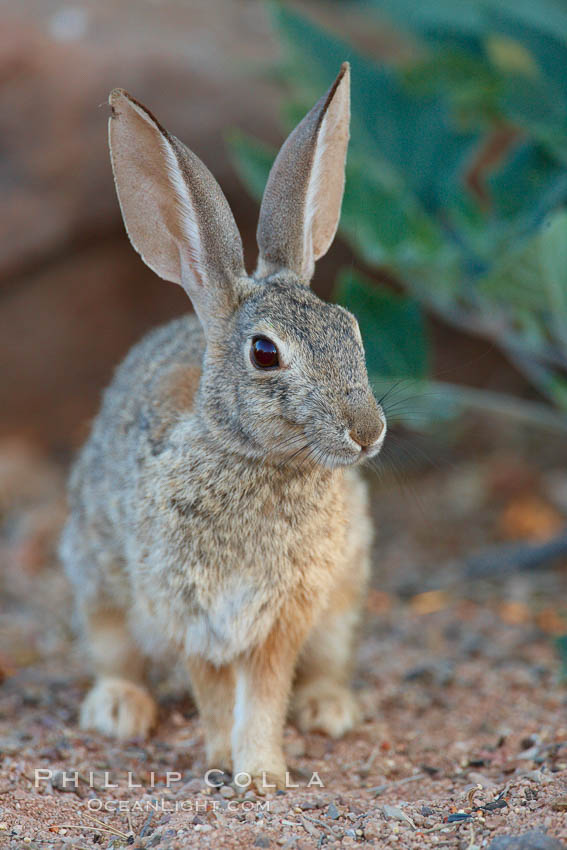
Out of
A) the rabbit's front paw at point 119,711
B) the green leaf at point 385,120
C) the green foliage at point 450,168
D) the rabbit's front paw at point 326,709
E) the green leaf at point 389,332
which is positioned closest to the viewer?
the rabbit's front paw at point 119,711

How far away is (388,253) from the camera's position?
579 cm

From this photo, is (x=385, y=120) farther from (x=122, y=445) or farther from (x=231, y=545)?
(x=231, y=545)

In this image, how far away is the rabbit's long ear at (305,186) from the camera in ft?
13.8

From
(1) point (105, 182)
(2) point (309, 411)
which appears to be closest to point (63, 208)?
(1) point (105, 182)

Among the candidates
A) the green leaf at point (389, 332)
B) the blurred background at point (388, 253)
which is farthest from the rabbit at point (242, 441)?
the green leaf at point (389, 332)

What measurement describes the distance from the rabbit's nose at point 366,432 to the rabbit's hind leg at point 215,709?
128cm

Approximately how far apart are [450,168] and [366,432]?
3.30m

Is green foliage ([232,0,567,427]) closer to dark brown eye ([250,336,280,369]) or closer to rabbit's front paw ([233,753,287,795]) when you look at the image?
dark brown eye ([250,336,280,369])

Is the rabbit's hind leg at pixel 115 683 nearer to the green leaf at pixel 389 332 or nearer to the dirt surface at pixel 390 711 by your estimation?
the dirt surface at pixel 390 711

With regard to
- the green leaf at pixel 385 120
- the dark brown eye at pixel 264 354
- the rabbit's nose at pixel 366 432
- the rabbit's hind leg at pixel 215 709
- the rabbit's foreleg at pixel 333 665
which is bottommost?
the rabbit's hind leg at pixel 215 709

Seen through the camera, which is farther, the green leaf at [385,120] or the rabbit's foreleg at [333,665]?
the green leaf at [385,120]

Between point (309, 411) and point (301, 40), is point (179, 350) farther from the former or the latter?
point (301, 40)

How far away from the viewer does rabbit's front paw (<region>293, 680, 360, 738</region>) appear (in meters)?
4.91

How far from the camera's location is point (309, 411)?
378cm
